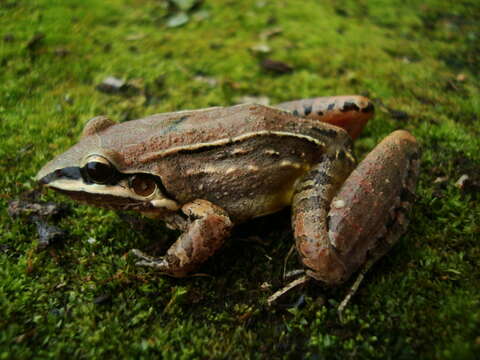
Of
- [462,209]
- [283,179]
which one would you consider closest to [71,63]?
[283,179]

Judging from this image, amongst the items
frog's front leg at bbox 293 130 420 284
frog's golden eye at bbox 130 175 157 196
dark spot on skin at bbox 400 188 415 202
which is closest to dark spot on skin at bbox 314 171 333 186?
frog's front leg at bbox 293 130 420 284

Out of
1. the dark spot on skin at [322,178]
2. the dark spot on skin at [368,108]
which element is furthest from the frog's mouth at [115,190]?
the dark spot on skin at [368,108]

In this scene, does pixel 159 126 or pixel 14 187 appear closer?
pixel 159 126

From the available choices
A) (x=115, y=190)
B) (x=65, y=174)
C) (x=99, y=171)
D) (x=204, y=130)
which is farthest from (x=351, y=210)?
(x=65, y=174)

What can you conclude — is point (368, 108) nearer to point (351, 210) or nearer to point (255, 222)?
point (351, 210)

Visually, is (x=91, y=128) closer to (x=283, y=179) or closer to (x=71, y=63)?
(x=283, y=179)

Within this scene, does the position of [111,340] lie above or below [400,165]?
below

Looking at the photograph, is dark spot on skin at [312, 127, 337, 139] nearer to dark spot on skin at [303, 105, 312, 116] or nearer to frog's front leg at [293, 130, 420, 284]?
frog's front leg at [293, 130, 420, 284]

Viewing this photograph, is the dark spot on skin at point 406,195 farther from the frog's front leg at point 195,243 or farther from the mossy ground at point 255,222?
the frog's front leg at point 195,243
